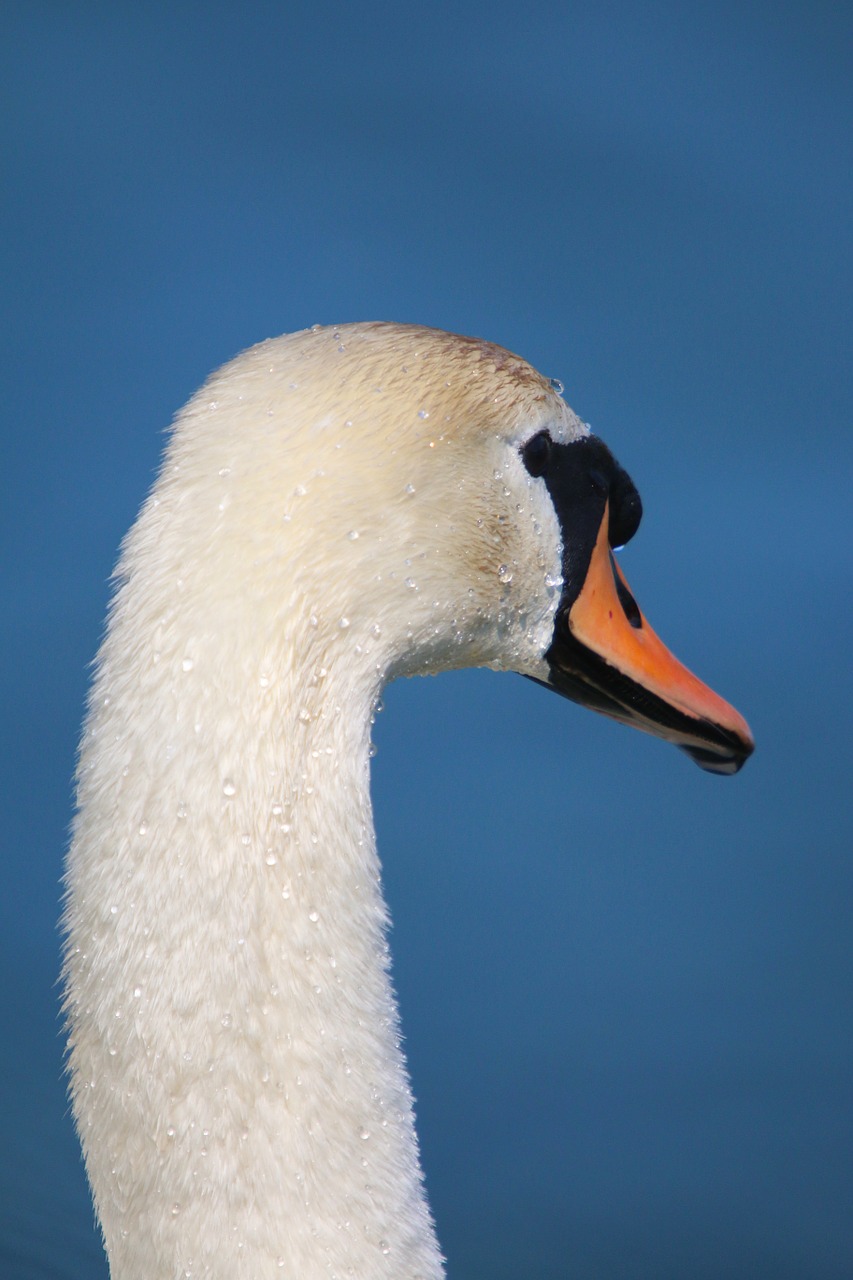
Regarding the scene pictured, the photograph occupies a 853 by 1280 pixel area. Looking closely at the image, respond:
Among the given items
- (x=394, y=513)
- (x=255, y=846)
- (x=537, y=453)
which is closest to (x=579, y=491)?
(x=537, y=453)

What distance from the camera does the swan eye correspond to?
34.4 inches

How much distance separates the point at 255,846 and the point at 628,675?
0.40 meters

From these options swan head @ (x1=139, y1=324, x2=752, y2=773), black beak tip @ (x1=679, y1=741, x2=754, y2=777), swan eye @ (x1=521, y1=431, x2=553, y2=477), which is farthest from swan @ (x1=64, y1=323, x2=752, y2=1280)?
black beak tip @ (x1=679, y1=741, x2=754, y2=777)

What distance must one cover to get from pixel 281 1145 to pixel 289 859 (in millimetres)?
145

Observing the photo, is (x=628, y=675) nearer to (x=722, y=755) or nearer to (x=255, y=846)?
(x=722, y=755)

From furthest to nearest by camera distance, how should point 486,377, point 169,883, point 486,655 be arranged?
point 486,655, point 486,377, point 169,883

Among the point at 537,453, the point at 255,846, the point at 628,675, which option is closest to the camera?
the point at 255,846

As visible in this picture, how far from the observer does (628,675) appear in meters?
0.99

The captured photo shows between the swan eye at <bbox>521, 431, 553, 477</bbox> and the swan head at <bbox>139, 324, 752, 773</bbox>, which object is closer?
the swan head at <bbox>139, 324, 752, 773</bbox>

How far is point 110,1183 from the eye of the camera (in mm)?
705

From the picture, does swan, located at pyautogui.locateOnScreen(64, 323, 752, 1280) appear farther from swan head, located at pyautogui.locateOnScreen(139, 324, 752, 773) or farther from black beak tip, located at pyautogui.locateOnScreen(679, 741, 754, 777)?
black beak tip, located at pyautogui.locateOnScreen(679, 741, 754, 777)

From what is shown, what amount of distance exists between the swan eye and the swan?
11 centimetres

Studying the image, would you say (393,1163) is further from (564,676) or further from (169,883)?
(564,676)

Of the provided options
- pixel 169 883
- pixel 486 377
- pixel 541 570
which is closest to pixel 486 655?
pixel 541 570
